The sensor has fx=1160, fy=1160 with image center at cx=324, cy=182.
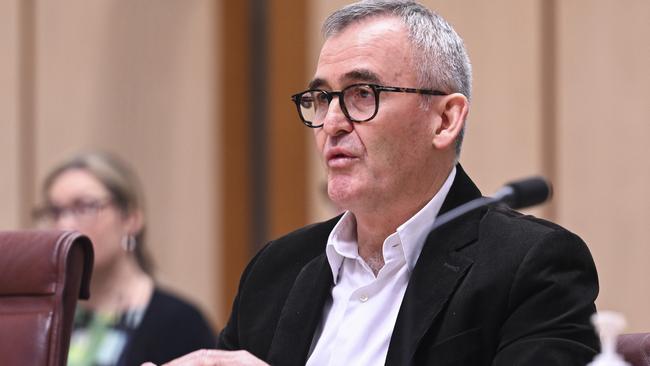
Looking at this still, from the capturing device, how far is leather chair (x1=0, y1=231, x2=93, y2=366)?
245 cm

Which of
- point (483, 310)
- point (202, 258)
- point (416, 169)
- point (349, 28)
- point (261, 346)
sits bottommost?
point (202, 258)

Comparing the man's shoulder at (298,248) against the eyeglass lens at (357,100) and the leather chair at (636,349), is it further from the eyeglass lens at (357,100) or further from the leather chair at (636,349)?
the leather chair at (636,349)

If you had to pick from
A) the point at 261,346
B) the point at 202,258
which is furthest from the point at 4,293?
the point at 202,258

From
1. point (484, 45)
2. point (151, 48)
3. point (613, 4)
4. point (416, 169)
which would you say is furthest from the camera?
point (151, 48)

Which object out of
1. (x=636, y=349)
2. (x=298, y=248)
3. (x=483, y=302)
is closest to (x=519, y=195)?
(x=483, y=302)

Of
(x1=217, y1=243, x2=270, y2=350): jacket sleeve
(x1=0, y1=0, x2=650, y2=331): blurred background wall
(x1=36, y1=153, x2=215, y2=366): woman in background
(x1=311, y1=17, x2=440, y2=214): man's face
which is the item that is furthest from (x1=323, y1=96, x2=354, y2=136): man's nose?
(x1=0, y1=0, x2=650, y2=331): blurred background wall

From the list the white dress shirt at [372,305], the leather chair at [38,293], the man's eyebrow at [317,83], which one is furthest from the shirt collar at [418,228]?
the leather chair at [38,293]

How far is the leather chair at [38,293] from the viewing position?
245 cm

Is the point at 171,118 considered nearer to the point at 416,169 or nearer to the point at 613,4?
the point at 613,4

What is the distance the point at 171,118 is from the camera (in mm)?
6070

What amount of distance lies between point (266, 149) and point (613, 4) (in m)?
2.29

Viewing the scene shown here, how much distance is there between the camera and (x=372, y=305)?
2348 mm

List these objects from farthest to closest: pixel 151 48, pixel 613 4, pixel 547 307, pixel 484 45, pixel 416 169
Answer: pixel 151 48, pixel 484 45, pixel 613 4, pixel 416 169, pixel 547 307

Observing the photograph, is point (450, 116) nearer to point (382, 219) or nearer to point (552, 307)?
point (382, 219)
